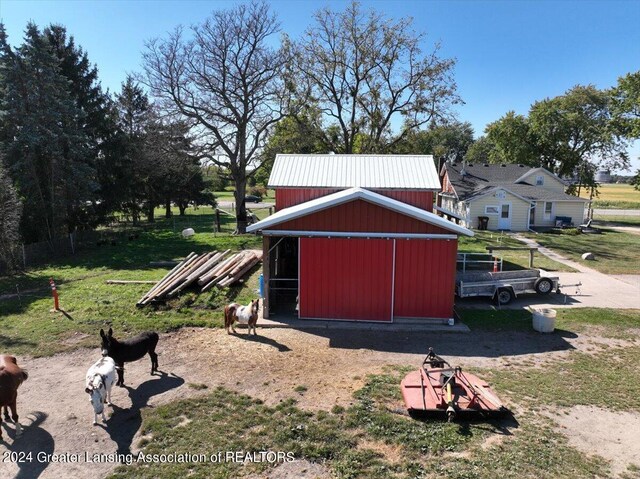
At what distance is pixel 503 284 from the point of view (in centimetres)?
1512

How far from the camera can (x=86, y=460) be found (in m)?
6.59

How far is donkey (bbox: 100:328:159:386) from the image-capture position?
8.56 m

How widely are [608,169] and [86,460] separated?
196 ft

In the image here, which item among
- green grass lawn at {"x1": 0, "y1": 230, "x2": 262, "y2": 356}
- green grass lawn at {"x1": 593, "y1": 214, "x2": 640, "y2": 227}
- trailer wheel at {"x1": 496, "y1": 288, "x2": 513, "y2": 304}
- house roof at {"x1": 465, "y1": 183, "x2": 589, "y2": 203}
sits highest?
house roof at {"x1": 465, "y1": 183, "x2": 589, "y2": 203}

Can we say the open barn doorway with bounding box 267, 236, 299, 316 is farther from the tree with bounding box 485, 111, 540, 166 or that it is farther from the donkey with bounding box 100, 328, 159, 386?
the tree with bounding box 485, 111, 540, 166

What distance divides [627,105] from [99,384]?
42942 mm

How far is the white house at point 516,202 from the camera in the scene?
35094 mm

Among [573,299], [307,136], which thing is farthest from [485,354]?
[307,136]

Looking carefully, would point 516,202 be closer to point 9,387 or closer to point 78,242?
point 78,242

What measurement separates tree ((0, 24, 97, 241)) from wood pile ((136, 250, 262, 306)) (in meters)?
12.2

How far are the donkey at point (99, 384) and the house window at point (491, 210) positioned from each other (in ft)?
110

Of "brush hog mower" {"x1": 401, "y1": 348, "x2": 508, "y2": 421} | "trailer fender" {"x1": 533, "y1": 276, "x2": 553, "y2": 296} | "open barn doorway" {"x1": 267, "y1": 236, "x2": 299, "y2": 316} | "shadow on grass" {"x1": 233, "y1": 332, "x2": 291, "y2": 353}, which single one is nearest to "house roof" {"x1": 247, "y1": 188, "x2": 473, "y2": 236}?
"open barn doorway" {"x1": 267, "y1": 236, "x2": 299, "y2": 316}

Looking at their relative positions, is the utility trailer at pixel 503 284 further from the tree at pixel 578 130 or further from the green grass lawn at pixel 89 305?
the tree at pixel 578 130

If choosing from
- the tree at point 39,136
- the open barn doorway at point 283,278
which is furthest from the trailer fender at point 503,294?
the tree at point 39,136
